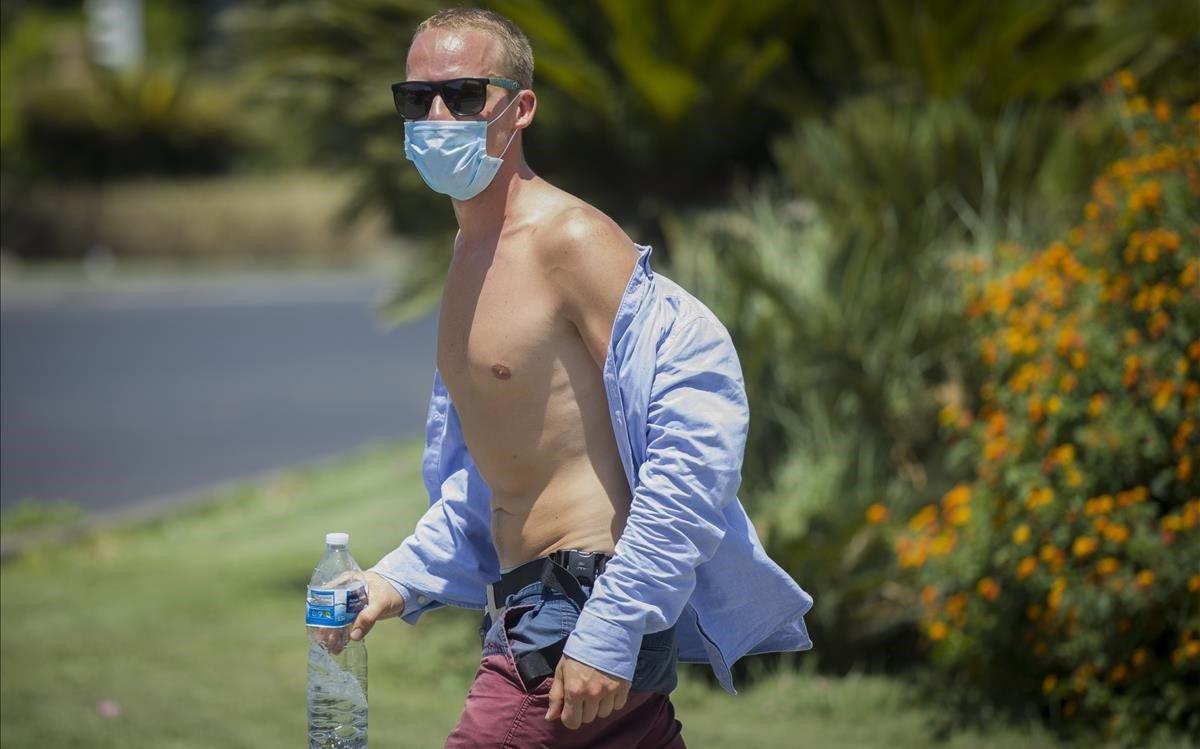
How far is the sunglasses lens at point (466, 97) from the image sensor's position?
2963mm

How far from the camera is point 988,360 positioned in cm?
551

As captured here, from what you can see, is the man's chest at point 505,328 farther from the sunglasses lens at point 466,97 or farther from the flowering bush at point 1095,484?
the flowering bush at point 1095,484

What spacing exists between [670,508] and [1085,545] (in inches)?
98.7

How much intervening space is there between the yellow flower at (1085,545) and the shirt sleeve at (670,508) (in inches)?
91.6

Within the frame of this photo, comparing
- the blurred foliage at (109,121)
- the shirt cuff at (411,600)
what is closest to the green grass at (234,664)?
the shirt cuff at (411,600)

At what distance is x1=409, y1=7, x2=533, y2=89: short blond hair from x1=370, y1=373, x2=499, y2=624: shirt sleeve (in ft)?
2.22

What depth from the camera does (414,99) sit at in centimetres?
302

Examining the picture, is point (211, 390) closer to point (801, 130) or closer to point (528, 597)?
point (801, 130)

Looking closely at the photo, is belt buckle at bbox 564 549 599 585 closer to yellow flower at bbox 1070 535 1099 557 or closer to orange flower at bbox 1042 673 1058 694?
yellow flower at bbox 1070 535 1099 557

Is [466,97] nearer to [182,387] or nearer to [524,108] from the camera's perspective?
[524,108]

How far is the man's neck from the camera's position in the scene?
9.98ft

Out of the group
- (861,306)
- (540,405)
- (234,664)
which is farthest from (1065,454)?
(234,664)

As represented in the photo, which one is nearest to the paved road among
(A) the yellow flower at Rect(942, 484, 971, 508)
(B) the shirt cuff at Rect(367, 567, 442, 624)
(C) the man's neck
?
(A) the yellow flower at Rect(942, 484, 971, 508)

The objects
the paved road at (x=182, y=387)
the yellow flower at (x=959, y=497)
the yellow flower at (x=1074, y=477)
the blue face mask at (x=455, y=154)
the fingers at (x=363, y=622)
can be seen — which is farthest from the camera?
the paved road at (x=182, y=387)
